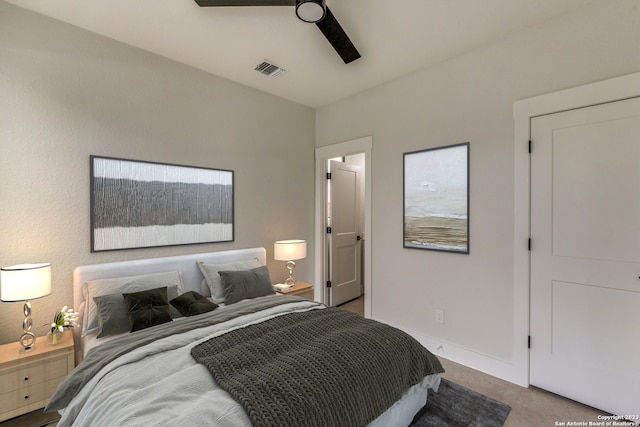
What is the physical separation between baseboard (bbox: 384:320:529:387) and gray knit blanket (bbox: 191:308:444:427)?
3.17ft

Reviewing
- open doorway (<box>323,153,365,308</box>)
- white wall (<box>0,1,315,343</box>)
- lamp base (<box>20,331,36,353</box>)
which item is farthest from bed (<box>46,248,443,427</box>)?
open doorway (<box>323,153,365,308</box>)

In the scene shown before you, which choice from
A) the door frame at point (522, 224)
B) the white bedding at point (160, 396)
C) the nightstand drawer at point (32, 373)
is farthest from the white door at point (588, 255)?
the nightstand drawer at point (32, 373)

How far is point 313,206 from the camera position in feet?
13.3

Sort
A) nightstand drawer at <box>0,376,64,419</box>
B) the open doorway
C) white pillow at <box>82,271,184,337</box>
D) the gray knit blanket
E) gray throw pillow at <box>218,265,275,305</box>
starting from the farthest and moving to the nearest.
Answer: the open doorway → gray throw pillow at <box>218,265,275,305</box> → white pillow at <box>82,271,184,337</box> → nightstand drawer at <box>0,376,64,419</box> → the gray knit blanket

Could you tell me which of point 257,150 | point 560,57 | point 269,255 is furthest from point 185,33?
point 560,57

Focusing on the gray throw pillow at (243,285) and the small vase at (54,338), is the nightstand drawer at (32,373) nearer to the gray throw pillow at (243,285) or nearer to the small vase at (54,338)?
the small vase at (54,338)

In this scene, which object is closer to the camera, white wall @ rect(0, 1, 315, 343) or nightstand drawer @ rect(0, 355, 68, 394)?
nightstand drawer @ rect(0, 355, 68, 394)

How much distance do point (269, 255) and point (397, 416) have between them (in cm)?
228

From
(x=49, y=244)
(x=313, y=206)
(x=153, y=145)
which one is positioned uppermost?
(x=153, y=145)

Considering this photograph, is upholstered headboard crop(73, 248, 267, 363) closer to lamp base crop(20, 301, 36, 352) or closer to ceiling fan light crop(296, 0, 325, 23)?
lamp base crop(20, 301, 36, 352)

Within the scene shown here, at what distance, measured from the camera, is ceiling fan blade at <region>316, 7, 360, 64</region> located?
1.74 meters

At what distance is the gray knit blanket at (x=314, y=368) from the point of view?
3.94 ft

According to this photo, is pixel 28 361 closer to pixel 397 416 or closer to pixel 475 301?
pixel 397 416

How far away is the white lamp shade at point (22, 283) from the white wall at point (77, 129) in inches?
14.3
